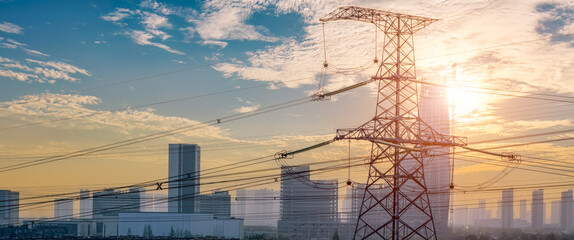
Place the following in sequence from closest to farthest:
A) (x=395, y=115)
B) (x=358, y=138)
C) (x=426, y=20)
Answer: (x=358, y=138), (x=395, y=115), (x=426, y=20)

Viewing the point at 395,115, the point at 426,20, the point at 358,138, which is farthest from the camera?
the point at 426,20

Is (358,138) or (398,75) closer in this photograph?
(358,138)

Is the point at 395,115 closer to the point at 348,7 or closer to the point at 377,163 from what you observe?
the point at 377,163

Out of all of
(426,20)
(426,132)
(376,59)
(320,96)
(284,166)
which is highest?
(426,20)

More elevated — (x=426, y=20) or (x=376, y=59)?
(x=426, y=20)

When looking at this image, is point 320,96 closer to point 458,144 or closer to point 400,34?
point 400,34

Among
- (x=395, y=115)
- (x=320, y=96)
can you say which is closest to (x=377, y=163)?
(x=395, y=115)

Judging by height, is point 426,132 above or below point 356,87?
below

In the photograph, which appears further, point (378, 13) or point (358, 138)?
point (378, 13)

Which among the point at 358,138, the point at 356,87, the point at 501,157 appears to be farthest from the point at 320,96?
the point at 501,157
